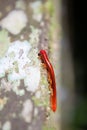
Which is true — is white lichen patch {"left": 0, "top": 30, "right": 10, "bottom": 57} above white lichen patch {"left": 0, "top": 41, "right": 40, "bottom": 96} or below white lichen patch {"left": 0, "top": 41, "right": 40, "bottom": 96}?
above

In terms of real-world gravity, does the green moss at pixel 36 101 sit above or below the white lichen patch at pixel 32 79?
below

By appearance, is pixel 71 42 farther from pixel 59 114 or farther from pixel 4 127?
pixel 4 127

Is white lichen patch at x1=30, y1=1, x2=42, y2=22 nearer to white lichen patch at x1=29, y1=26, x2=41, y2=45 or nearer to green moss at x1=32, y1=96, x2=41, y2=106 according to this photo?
white lichen patch at x1=29, y1=26, x2=41, y2=45

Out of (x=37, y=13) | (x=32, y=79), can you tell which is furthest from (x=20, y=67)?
(x=37, y=13)

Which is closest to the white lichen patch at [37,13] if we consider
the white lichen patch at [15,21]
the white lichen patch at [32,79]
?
the white lichen patch at [15,21]

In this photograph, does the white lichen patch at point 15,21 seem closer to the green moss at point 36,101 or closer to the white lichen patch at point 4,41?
the white lichen patch at point 4,41

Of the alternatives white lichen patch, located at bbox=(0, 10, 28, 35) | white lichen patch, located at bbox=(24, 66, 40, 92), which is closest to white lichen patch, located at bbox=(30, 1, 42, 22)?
white lichen patch, located at bbox=(0, 10, 28, 35)

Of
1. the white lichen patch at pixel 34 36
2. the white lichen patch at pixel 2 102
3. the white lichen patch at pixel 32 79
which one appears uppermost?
the white lichen patch at pixel 34 36
